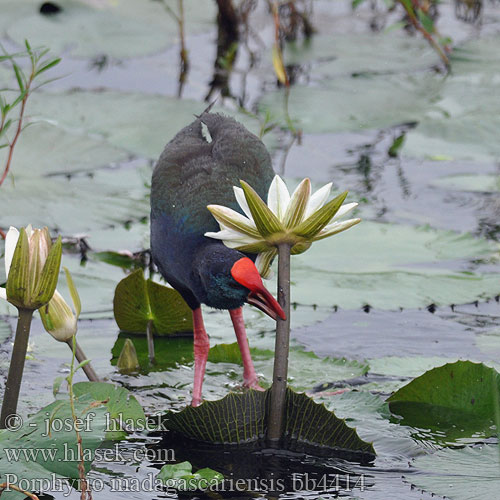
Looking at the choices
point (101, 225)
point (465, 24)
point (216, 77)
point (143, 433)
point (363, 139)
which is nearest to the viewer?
point (143, 433)

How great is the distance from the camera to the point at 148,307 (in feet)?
9.23

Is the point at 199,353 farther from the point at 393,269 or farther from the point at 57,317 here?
the point at 393,269

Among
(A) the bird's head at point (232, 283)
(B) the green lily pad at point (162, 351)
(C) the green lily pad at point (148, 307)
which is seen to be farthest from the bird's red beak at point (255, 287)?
(B) the green lily pad at point (162, 351)

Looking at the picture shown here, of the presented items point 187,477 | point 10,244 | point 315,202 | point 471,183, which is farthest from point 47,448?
point 471,183

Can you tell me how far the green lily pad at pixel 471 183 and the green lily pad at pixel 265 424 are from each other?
6.57 ft

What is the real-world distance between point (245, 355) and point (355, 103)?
2.30m

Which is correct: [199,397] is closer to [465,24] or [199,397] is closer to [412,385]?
[412,385]

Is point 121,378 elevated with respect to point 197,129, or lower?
lower

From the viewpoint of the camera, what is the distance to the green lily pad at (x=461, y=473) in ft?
6.52

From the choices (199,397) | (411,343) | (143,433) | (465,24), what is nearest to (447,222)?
(411,343)

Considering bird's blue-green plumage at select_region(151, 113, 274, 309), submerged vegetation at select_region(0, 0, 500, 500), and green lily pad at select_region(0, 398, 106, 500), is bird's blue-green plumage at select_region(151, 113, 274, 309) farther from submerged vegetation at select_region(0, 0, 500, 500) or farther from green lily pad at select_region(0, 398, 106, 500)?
green lily pad at select_region(0, 398, 106, 500)

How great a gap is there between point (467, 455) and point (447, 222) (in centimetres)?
171

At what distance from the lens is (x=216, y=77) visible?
5.35 m

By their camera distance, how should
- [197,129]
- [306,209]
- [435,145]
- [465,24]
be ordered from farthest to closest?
A: [465,24]
[435,145]
[197,129]
[306,209]
